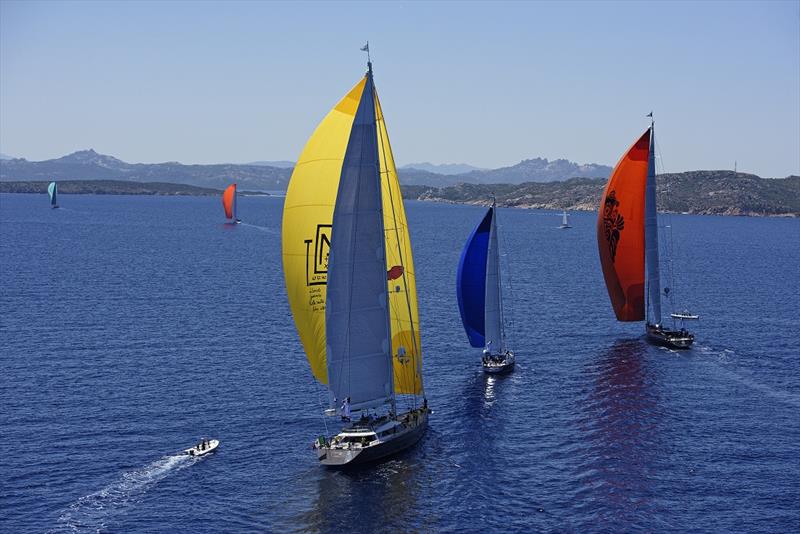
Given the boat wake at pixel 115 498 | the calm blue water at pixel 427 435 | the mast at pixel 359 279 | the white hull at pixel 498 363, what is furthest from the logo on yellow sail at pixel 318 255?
the white hull at pixel 498 363

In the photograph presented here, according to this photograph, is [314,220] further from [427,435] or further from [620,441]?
[620,441]

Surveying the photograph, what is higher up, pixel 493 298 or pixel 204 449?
pixel 493 298

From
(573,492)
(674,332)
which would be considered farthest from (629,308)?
(573,492)

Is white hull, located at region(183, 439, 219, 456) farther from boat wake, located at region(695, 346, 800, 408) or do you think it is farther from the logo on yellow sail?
boat wake, located at region(695, 346, 800, 408)

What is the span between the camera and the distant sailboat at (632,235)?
291ft

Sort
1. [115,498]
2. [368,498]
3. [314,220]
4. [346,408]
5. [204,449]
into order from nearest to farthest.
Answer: [115,498], [368,498], [314,220], [204,449], [346,408]

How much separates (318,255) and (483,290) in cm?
2598

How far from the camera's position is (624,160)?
88.8m

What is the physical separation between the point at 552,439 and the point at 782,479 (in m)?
14.2

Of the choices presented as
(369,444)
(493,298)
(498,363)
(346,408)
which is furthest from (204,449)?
(493,298)

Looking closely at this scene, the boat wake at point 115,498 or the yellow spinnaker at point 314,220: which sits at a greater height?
the yellow spinnaker at point 314,220

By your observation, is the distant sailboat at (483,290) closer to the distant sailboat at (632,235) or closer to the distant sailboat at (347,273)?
the distant sailboat at (632,235)

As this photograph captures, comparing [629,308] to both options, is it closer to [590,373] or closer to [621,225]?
[621,225]

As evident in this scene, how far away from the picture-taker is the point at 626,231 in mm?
89625
